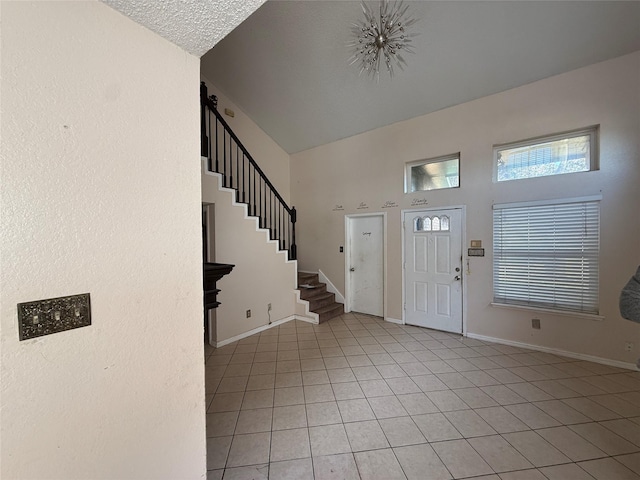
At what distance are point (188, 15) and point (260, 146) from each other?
4.45m

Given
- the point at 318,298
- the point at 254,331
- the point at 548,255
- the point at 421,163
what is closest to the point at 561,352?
the point at 548,255

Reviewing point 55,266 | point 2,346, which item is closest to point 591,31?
point 55,266

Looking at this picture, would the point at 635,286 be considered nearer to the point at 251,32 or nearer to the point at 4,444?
the point at 4,444

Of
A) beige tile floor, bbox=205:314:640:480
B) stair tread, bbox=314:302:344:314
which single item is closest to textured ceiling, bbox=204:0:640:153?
stair tread, bbox=314:302:344:314

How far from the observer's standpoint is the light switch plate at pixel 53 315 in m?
0.71

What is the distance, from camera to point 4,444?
681 millimetres

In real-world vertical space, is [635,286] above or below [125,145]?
below

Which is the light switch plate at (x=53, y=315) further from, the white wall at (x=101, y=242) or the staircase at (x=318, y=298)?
the staircase at (x=318, y=298)

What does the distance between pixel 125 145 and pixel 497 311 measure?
4.15 metres

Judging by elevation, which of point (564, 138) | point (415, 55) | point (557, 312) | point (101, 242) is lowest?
point (557, 312)

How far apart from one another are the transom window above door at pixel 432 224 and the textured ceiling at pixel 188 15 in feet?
11.6

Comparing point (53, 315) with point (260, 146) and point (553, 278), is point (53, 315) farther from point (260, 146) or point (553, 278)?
point (260, 146)

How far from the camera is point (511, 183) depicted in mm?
3174

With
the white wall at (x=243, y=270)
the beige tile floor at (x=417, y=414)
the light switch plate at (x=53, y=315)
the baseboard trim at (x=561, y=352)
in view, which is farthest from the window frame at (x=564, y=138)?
the light switch plate at (x=53, y=315)
